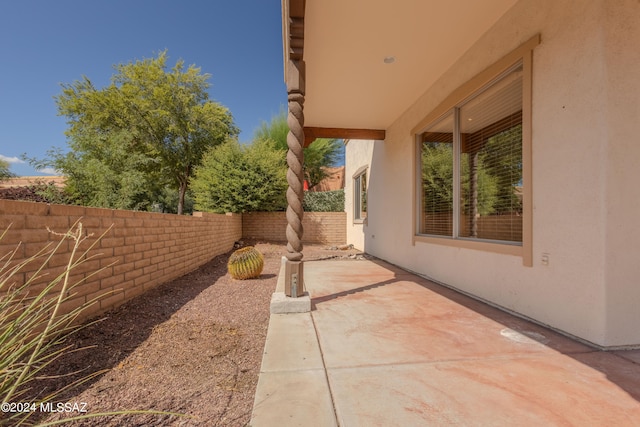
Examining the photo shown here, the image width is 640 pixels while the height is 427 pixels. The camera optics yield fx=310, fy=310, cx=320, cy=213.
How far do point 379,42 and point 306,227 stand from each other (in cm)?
832

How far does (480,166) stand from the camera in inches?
138

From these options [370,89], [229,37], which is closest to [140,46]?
[229,37]

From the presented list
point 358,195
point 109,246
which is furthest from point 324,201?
point 109,246

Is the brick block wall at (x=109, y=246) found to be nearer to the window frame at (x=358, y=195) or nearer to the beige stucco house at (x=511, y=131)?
the beige stucco house at (x=511, y=131)

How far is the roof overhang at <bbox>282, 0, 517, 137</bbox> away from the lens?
2902mm

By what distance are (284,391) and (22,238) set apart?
6.43 feet

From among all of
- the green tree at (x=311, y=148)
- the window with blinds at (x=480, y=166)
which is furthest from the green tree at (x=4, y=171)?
the window with blinds at (x=480, y=166)

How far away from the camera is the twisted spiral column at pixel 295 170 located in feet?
10.0

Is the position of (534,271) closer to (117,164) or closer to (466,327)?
(466,327)

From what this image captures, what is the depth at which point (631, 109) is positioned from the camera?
2.07 meters

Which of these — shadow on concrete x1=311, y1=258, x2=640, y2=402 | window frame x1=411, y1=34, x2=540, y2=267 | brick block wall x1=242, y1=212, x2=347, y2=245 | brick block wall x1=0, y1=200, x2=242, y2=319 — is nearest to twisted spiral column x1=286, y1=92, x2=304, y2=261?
shadow on concrete x1=311, y1=258, x2=640, y2=402

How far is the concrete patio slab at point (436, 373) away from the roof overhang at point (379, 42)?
2601 mm

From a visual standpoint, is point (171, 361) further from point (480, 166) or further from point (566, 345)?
point (480, 166)

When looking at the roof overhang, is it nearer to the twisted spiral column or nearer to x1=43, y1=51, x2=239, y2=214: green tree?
the twisted spiral column
